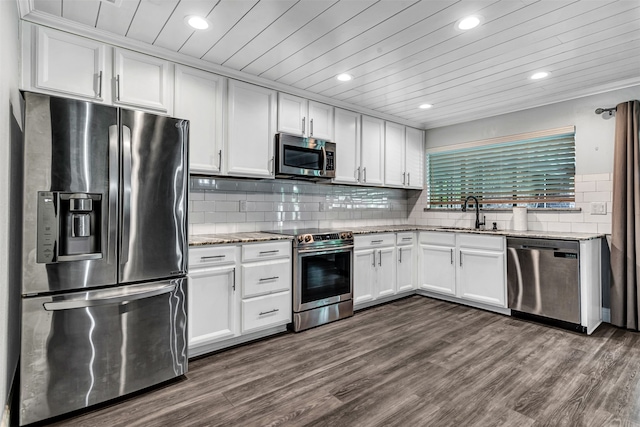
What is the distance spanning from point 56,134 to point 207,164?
1.17 meters

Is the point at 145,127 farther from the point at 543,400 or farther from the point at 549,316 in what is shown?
the point at 549,316

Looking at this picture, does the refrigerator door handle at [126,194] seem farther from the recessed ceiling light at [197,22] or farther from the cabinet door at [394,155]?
the cabinet door at [394,155]

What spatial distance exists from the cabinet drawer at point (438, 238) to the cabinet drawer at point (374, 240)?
49 centimetres

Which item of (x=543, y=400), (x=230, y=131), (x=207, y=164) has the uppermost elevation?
(x=230, y=131)

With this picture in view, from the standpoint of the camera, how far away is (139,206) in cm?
209

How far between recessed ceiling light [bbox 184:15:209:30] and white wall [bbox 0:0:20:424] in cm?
89

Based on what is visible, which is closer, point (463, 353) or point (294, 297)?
point (463, 353)

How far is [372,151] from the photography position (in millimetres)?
4266

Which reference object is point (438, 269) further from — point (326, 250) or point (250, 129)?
point (250, 129)

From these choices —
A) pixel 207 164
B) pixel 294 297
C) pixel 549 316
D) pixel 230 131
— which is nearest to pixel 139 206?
pixel 207 164

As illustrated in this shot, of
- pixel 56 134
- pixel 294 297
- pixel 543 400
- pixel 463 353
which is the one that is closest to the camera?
pixel 56 134

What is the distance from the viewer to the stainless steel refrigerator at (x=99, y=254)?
178 cm

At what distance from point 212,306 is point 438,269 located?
2745mm

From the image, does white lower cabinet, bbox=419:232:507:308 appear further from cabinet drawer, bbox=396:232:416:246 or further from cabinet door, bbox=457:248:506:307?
cabinet drawer, bbox=396:232:416:246
